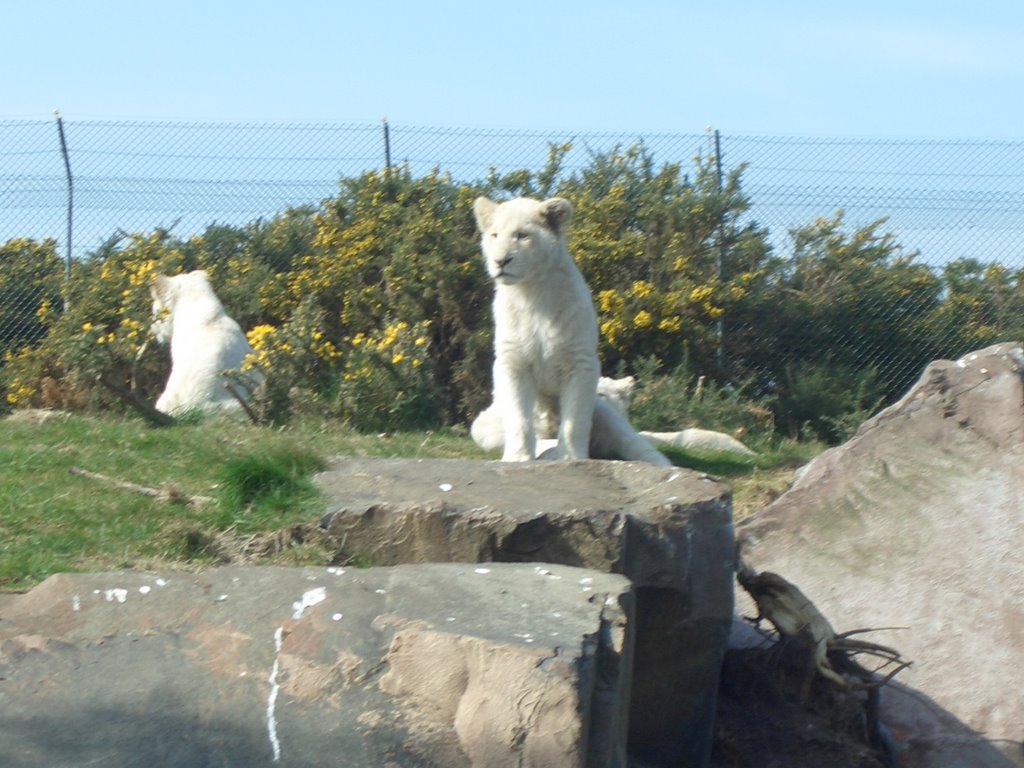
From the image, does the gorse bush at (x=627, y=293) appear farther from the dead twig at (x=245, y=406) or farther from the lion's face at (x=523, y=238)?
the lion's face at (x=523, y=238)

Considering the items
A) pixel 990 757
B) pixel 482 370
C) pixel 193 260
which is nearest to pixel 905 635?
pixel 990 757

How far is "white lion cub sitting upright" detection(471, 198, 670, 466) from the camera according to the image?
24.3ft

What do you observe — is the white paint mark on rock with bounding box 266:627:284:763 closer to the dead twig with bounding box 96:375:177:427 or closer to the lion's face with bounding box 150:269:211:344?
the dead twig with bounding box 96:375:177:427

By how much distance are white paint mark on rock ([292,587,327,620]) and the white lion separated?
5.17m

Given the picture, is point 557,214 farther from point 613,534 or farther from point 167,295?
point 167,295

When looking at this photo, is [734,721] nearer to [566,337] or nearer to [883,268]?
[566,337]

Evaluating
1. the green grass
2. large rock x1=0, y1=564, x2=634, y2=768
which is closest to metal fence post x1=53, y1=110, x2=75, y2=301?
the green grass

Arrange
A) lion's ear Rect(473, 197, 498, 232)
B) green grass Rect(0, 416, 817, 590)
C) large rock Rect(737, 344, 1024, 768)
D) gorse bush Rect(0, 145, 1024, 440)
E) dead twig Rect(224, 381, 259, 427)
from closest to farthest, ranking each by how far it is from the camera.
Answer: green grass Rect(0, 416, 817, 590)
large rock Rect(737, 344, 1024, 768)
lion's ear Rect(473, 197, 498, 232)
dead twig Rect(224, 381, 259, 427)
gorse bush Rect(0, 145, 1024, 440)

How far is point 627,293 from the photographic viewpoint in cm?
1180

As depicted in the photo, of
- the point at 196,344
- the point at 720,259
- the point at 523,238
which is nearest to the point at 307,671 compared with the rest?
the point at 523,238

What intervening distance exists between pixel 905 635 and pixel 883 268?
6747 mm

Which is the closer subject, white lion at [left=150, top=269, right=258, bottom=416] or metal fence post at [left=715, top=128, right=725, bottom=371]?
white lion at [left=150, top=269, right=258, bottom=416]

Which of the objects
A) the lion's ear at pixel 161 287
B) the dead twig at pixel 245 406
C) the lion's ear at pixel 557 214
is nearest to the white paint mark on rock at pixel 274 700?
the lion's ear at pixel 557 214

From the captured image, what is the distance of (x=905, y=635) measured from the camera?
680cm
